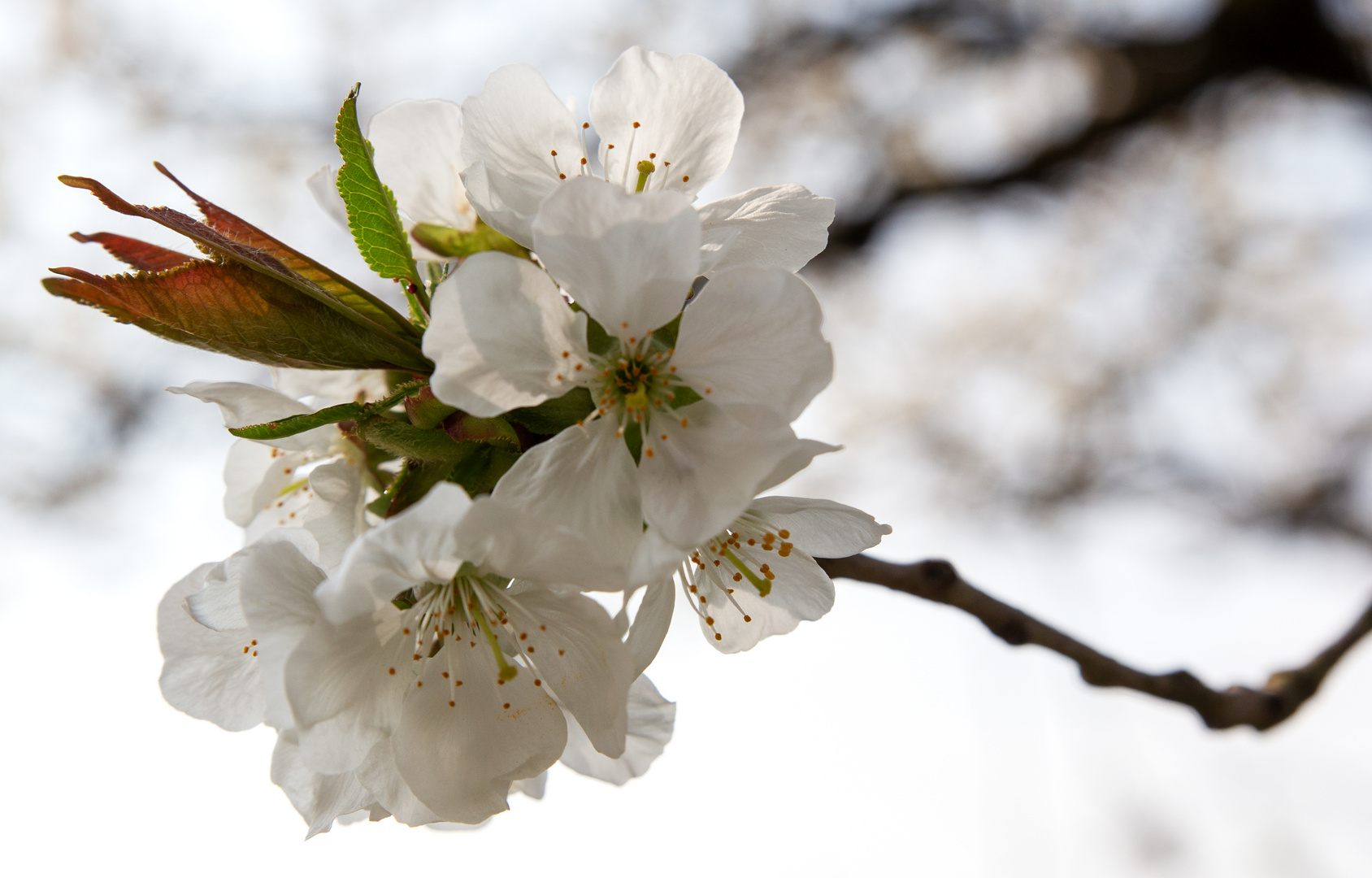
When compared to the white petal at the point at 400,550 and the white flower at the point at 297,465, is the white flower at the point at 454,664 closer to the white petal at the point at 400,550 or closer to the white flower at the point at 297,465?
the white petal at the point at 400,550

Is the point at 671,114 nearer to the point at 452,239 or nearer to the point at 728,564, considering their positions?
the point at 452,239

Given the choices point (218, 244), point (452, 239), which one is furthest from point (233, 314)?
point (452, 239)

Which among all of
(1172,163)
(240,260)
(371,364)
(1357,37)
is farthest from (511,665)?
(1172,163)

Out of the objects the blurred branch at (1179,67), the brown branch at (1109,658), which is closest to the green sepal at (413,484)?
the brown branch at (1109,658)

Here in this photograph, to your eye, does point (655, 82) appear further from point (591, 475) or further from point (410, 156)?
point (591, 475)

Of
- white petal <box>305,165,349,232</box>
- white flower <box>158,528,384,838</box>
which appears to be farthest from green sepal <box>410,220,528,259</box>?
white flower <box>158,528,384,838</box>

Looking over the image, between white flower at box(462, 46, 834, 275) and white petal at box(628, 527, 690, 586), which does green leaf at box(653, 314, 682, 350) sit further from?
Result: white petal at box(628, 527, 690, 586)

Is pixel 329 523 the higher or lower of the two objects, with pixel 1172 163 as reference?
higher
